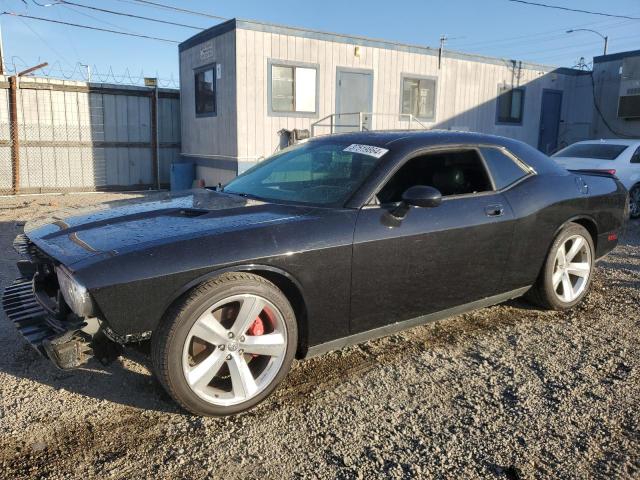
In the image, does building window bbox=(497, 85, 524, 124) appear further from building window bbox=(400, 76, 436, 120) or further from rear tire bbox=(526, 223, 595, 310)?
rear tire bbox=(526, 223, 595, 310)

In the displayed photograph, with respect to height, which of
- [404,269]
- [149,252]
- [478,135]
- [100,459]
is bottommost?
[100,459]

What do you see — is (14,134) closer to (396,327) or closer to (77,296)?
(77,296)

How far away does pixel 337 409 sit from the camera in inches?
112

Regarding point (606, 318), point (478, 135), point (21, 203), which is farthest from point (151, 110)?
point (606, 318)

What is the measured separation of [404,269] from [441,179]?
944 mm

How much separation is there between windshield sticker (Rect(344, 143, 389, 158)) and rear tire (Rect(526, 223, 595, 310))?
1.73m

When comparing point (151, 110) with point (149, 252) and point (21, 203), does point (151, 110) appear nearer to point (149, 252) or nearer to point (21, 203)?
point (21, 203)

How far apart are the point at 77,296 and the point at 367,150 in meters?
2.04

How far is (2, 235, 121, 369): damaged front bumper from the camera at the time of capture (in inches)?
98.0

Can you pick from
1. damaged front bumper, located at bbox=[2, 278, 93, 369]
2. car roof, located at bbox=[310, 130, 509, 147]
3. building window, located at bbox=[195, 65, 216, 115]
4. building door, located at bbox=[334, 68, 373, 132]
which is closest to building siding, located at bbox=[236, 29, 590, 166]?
building door, located at bbox=[334, 68, 373, 132]

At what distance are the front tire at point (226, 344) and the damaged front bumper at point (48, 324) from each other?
0.29 meters

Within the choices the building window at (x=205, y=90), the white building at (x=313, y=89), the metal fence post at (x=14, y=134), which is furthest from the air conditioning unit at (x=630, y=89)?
the metal fence post at (x=14, y=134)

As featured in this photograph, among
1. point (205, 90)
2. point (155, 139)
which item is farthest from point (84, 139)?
point (205, 90)

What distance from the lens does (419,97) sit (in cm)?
1347
